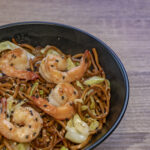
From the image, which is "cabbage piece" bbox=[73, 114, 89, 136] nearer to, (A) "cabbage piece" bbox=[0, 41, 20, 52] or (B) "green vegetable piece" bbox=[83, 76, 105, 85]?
(B) "green vegetable piece" bbox=[83, 76, 105, 85]

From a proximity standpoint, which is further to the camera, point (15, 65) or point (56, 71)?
point (15, 65)

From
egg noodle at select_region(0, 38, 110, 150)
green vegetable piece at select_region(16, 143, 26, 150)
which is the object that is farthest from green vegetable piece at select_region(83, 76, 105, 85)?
green vegetable piece at select_region(16, 143, 26, 150)

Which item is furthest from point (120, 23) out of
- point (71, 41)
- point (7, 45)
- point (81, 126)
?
point (81, 126)

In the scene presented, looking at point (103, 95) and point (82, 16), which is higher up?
point (82, 16)

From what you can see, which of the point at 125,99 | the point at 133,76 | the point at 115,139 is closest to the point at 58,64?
the point at 125,99

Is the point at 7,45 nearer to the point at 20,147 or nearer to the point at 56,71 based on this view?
the point at 56,71

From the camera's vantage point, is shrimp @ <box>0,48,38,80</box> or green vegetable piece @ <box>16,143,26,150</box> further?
shrimp @ <box>0,48,38,80</box>

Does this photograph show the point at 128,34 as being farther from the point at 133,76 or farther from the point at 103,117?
the point at 103,117
